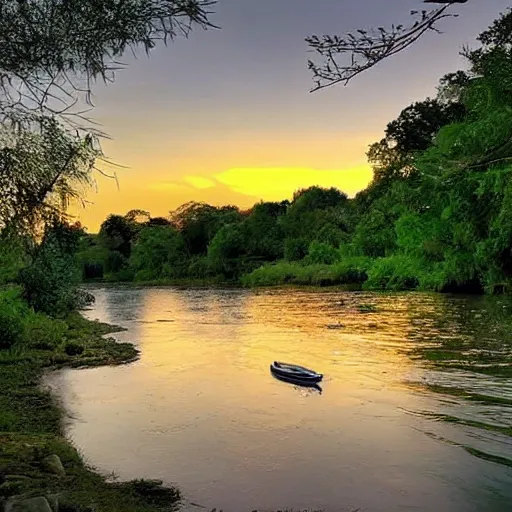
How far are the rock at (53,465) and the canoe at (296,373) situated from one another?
8073 mm

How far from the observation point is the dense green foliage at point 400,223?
2650 cm

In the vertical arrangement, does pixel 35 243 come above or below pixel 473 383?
above

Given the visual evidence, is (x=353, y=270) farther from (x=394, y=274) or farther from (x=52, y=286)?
(x=52, y=286)

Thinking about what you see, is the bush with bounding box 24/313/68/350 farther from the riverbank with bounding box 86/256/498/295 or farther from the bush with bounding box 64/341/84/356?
the riverbank with bounding box 86/256/498/295

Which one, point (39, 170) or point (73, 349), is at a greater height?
point (39, 170)

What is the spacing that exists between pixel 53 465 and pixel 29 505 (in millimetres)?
2153

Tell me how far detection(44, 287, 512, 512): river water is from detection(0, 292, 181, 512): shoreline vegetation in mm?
466

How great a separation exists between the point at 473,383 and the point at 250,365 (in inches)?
251

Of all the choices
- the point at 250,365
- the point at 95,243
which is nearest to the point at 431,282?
the point at 250,365

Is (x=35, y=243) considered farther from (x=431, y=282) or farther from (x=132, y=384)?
(x=431, y=282)

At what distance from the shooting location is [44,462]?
26.9ft

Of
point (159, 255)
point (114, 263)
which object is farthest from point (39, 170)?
point (114, 263)

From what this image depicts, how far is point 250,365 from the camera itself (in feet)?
61.4

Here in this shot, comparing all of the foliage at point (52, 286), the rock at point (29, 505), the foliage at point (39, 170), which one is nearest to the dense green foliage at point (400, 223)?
the foliage at point (39, 170)
